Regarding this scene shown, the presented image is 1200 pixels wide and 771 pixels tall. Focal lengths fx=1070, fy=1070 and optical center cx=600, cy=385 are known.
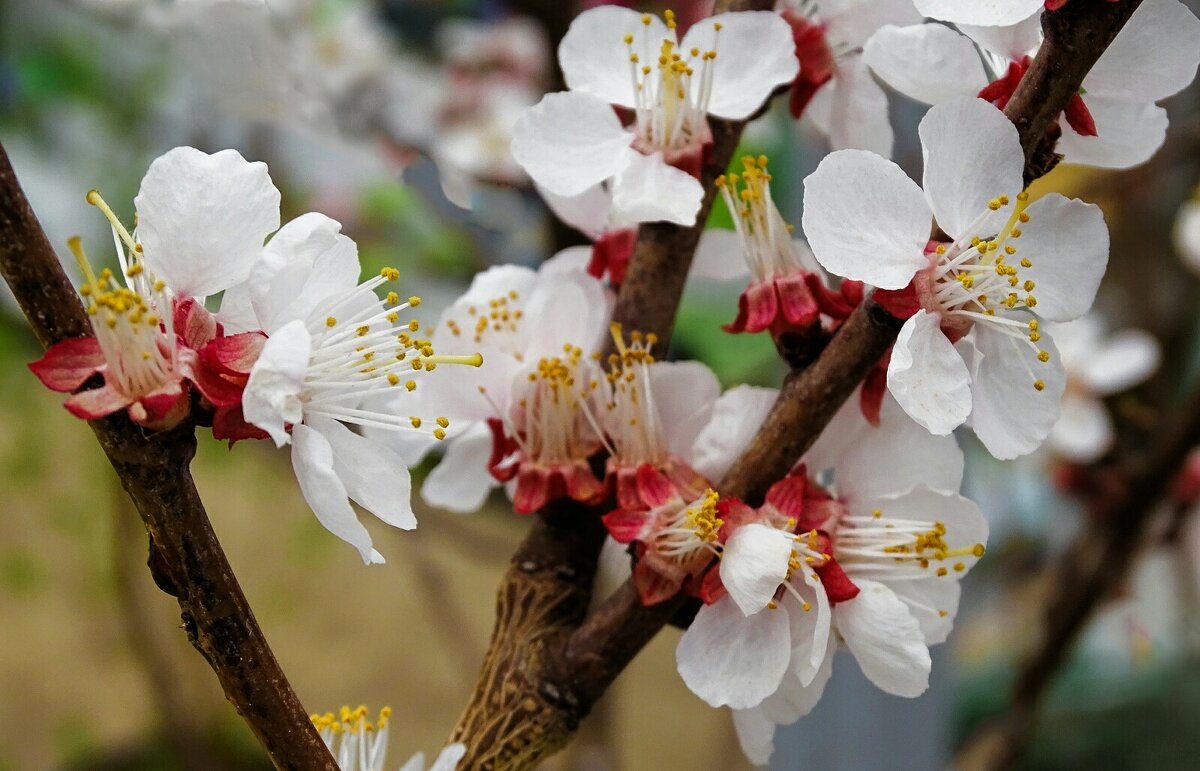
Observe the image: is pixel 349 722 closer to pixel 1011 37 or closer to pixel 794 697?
pixel 794 697

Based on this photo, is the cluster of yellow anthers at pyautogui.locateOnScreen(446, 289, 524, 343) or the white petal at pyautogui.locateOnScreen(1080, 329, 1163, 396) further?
the white petal at pyautogui.locateOnScreen(1080, 329, 1163, 396)

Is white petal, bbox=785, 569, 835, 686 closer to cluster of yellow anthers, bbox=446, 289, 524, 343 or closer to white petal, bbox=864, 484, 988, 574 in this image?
white petal, bbox=864, 484, 988, 574

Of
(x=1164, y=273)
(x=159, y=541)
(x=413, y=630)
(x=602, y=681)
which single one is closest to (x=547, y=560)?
(x=602, y=681)

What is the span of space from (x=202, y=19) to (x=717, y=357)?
501 mm

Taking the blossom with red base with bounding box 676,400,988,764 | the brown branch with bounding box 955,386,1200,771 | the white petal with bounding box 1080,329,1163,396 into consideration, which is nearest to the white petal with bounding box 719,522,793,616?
the blossom with red base with bounding box 676,400,988,764

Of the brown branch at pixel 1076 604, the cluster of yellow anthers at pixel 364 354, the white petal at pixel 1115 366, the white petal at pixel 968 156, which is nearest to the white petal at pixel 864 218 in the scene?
the white petal at pixel 968 156

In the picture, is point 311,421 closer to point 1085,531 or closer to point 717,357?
point 717,357

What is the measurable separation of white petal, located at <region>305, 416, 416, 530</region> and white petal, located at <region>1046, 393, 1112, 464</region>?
73cm

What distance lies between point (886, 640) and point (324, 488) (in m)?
0.16

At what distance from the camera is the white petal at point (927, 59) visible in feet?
1.04

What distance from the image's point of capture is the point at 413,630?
1.43m

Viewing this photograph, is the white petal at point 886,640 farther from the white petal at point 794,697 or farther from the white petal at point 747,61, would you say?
the white petal at point 747,61

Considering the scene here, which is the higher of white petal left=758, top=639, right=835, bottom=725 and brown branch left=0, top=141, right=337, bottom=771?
brown branch left=0, top=141, right=337, bottom=771

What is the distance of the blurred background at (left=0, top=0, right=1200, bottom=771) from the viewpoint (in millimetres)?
1201
